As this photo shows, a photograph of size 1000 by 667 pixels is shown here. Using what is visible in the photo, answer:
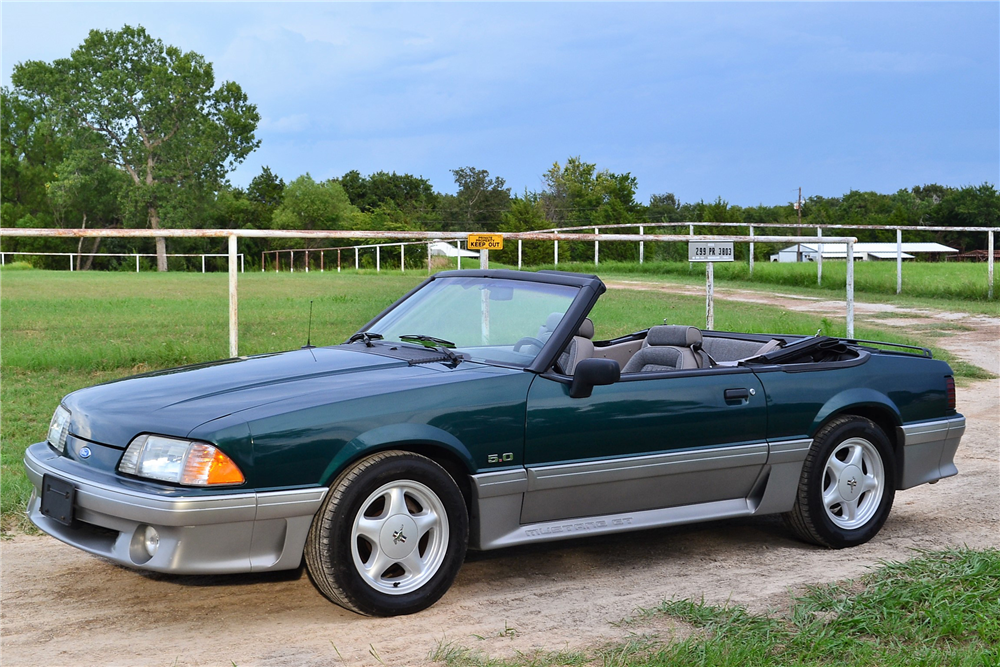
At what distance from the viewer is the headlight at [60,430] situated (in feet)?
15.0

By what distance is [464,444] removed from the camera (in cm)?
451

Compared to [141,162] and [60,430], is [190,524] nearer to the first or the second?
[60,430]

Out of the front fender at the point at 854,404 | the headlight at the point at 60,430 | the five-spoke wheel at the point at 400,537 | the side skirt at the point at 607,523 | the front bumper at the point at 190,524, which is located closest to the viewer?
the front bumper at the point at 190,524

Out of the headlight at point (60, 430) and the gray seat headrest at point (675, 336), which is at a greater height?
the gray seat headrest at point (675, 336)

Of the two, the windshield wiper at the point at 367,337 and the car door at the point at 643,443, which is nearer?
the car door at the point at 643,443

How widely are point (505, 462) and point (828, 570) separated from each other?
1.89 metres

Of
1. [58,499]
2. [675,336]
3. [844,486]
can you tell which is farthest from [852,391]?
[58,499]

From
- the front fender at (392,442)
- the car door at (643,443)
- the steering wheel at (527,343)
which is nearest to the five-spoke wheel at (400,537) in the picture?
the front fender at (392,442)

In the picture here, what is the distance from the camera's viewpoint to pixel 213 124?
60.1m

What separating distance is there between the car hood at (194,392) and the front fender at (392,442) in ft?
1.17

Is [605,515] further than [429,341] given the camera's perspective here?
No

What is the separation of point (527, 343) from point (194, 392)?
1655 mm

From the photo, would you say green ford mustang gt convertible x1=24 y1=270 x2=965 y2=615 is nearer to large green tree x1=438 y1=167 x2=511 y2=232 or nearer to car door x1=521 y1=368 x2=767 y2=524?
car door x1=521 y1=368 x2=767 y2=524

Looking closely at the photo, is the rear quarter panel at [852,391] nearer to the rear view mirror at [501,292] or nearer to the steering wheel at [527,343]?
the steering wheel at [527,343]
